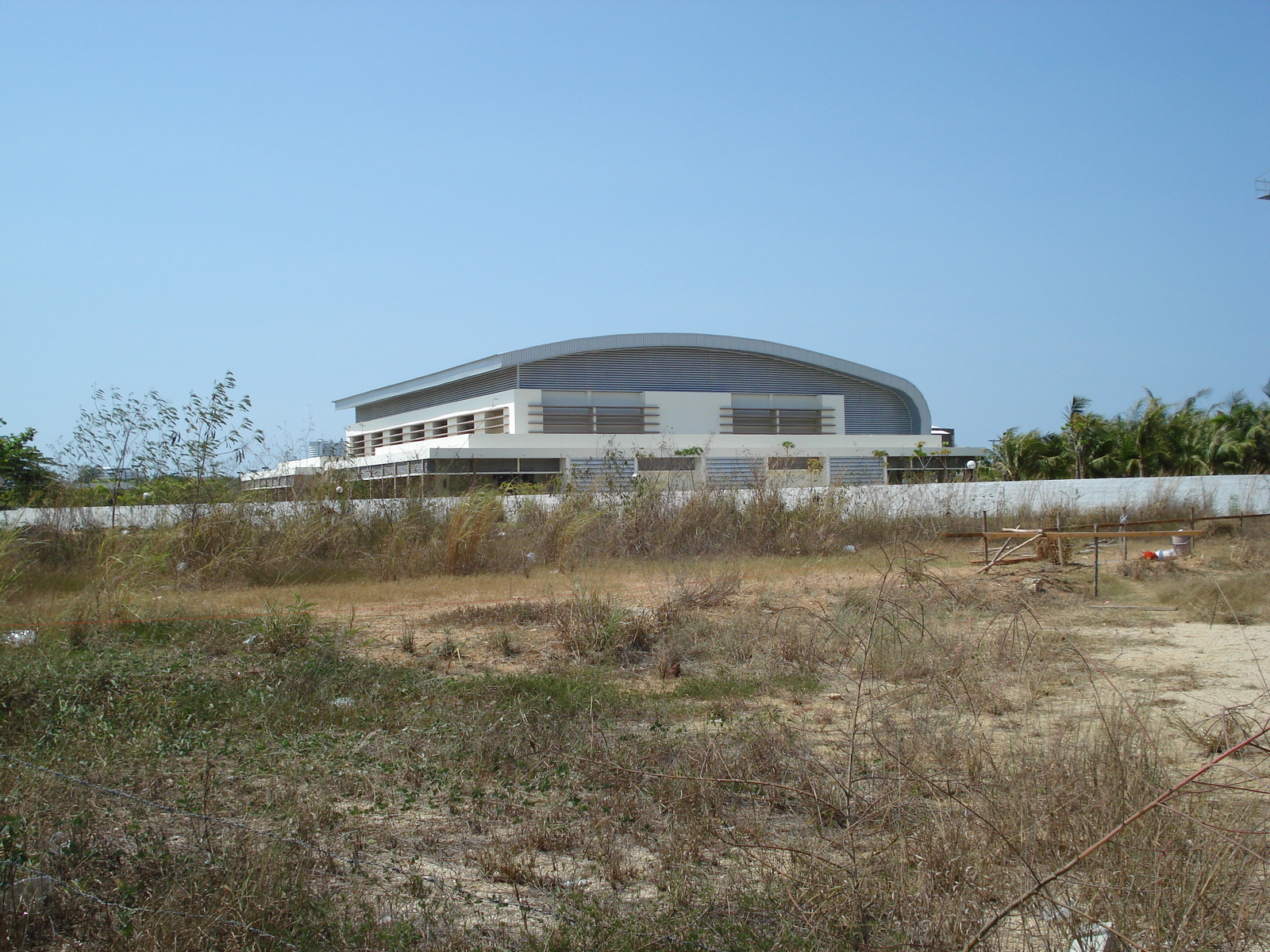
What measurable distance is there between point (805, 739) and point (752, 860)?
1.61 meters

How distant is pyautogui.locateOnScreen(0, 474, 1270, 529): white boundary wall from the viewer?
54.7ft

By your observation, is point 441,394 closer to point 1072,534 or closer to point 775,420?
point 775,420

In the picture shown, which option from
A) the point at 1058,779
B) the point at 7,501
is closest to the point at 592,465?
the point at 7,501

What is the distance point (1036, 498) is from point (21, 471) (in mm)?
21291

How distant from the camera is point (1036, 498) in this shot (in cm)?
2064

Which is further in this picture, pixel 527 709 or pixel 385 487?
pixel 385 487

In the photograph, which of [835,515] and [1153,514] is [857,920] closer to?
[835,515]

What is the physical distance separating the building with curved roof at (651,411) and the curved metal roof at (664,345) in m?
0.05

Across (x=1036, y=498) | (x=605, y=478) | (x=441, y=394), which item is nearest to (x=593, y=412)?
(x=441, y=394)

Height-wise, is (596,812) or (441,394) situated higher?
(441,394)

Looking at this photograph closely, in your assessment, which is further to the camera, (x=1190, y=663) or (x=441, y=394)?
(x=441, y=394)

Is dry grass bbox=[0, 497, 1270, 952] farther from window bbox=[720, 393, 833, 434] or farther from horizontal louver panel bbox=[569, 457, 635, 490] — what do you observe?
window bbox=[720, 393, 833, 434]

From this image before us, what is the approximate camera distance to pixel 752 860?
3.36 meters

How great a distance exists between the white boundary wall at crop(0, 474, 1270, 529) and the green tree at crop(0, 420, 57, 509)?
21.2 inches
